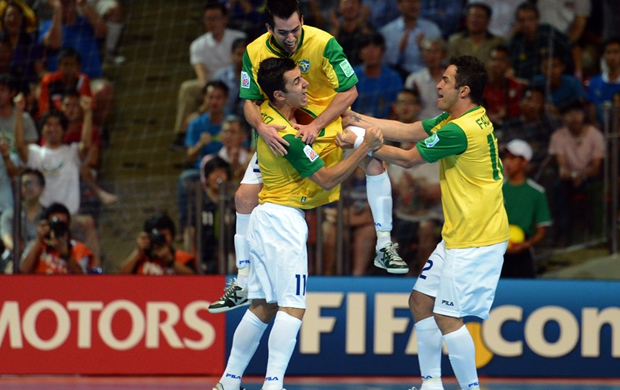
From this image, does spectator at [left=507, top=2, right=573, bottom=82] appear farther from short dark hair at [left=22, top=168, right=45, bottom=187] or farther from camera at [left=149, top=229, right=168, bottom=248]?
short dark hair at [left=22, top=168, right=45, bottom=187]

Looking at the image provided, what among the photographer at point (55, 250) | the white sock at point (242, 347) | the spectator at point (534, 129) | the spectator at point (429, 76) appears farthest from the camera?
the spectator at point (429, 76)

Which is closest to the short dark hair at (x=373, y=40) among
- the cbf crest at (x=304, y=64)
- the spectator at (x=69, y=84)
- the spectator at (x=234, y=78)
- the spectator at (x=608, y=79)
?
the spectator at (x=234, y=78)

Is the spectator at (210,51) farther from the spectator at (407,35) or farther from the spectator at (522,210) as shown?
the spectator at (522,210)

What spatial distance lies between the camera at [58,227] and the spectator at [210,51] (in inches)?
100

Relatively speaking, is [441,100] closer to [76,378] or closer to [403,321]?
[403,321]

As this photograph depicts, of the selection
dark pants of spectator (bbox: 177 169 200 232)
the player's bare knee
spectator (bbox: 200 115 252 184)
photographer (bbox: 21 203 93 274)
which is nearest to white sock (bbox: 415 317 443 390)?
the player's bare knee

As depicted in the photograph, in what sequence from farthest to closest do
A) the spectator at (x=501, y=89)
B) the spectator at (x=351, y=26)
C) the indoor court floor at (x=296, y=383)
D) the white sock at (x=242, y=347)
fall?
the spectator at (x=351, y=26) → the spectator at (x=501, y=89) → the indoor court floor at (x=296, y=383) → the white sock at (x=242, y=347)

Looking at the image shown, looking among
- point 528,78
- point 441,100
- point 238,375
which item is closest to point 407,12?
point 528,78

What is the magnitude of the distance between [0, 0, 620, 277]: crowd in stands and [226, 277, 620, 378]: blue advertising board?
0.32 m

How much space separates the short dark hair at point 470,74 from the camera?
7297 millimetres

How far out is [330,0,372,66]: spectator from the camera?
39.3 feet

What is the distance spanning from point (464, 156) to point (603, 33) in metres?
6.10

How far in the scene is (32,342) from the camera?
31.8 ft

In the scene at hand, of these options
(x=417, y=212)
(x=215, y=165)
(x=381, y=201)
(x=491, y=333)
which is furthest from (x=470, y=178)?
(x=215, y=165)
